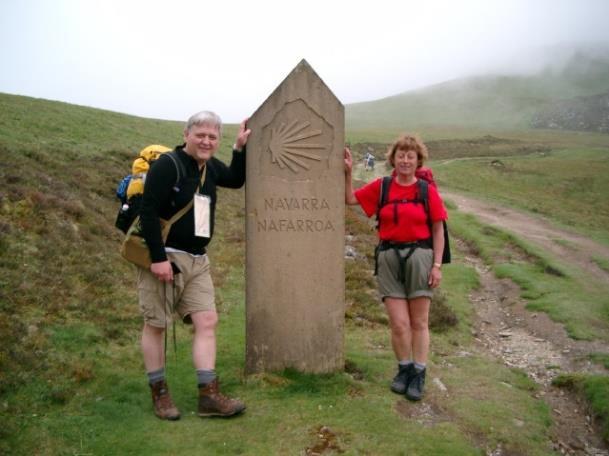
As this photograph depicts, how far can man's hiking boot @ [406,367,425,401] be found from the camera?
5.98m

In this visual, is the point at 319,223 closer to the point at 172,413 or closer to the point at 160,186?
the point at 160,186

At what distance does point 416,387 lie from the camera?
6.03 metres

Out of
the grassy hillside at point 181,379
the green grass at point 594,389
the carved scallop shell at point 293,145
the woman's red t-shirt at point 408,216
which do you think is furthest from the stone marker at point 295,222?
the green grass at point 594,389

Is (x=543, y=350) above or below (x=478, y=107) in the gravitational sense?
below

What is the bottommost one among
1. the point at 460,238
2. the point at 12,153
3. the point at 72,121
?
the point at 460,238

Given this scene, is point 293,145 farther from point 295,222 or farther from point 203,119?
point 203,119

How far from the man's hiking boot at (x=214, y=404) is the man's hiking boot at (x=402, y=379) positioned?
1774mm

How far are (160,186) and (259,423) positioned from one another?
7.94 ft

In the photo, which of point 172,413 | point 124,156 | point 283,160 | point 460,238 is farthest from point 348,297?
point 124,156

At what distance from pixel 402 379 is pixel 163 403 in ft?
8.47

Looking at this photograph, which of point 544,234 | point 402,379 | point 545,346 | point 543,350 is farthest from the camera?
point 544,234

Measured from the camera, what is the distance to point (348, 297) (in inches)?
424

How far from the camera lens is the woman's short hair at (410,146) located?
5.79 m

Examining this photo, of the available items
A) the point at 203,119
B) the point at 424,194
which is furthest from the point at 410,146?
the point at 203,119
